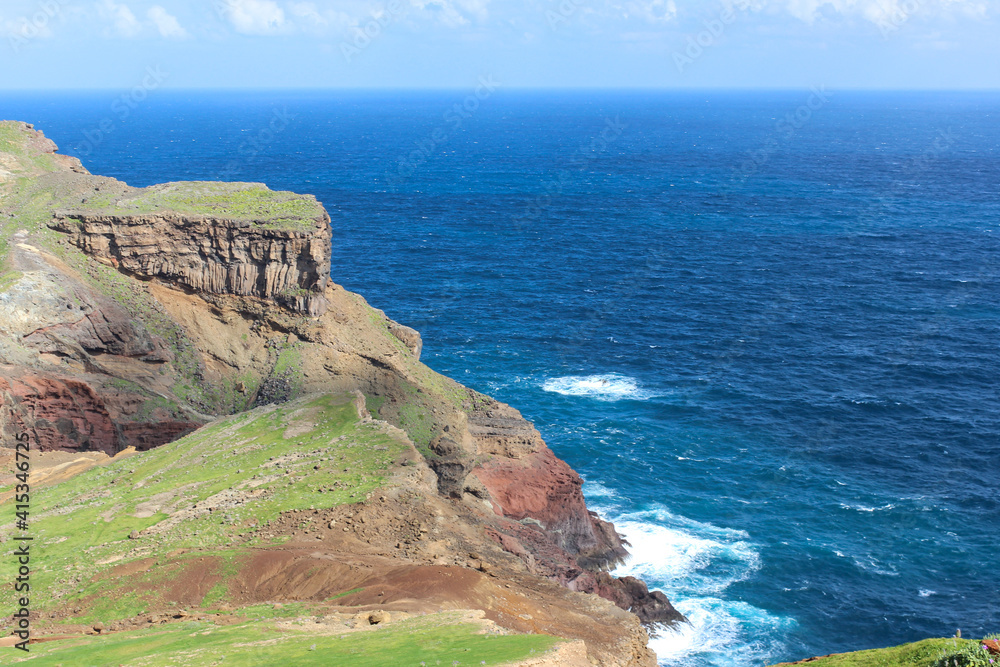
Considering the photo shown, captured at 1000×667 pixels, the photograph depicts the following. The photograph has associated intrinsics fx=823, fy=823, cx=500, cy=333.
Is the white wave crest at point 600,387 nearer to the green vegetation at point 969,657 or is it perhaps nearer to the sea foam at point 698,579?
the sea foam at point 698,579

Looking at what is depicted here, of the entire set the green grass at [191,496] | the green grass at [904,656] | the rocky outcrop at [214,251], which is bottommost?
the green grass at [191,496]

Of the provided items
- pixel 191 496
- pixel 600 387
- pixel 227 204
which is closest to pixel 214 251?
pixel 227 204

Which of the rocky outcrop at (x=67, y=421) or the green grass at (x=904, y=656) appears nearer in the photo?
the green grass at (x=904, y=656)

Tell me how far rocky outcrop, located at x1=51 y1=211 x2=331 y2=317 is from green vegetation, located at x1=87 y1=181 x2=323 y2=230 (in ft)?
3.66

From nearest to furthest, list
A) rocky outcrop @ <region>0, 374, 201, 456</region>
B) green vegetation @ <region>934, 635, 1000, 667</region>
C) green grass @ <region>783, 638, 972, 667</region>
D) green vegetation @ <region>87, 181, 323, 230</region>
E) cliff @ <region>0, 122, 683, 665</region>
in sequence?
green vegetation @ <region>934, 635, 1000, 667</region>, green grass @ <region>783, 638, 972, 667</region>, rocky outcrop @ <region>0, 374, 201, 456</region>, cliff @ <region>0, 122, 683, 665</region>, green vegetation @ <region>87, 181, 323, 230</region>

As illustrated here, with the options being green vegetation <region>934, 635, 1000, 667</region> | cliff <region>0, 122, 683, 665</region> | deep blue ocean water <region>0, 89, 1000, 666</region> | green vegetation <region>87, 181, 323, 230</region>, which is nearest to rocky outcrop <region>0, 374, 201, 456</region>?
cliff <region>0, 122, 683, 665</region>

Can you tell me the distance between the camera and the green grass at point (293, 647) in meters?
29.4

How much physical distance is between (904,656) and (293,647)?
68.8ft

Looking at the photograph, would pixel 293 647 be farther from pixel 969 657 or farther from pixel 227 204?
pixel 227 204

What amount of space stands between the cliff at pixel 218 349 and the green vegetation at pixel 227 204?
0.21 meters

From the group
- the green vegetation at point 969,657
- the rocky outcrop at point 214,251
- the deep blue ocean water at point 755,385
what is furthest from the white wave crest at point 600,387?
the green vegetation at point 969,657

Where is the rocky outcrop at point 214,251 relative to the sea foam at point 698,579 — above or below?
above

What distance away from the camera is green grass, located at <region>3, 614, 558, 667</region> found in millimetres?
29359

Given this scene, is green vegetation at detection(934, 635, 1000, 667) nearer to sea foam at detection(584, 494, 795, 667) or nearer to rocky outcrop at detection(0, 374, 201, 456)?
sea foam at detection(584, 494, 795, 667)
